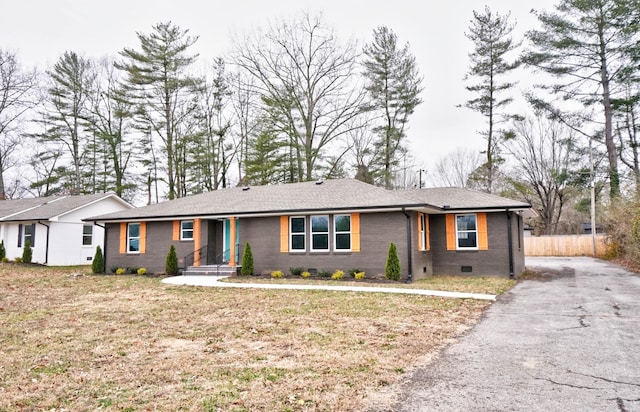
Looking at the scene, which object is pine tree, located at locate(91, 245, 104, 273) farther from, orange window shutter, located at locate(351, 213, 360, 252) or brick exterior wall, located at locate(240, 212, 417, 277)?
orange window shutter, located at locate(351, 213, 360, 252)

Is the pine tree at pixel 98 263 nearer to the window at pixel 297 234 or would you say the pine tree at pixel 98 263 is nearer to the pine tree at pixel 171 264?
the pine tree at pixel 171 264

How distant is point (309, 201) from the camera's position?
1706 centimetres

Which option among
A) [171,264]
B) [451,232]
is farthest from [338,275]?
[171,264]

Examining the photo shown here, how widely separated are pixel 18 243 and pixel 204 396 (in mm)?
26853

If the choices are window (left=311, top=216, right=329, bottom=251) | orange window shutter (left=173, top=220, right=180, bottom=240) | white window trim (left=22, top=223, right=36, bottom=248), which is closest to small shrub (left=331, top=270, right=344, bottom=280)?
window (left=311, top=216, right=329, bottom=251)

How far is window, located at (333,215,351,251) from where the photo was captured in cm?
1590

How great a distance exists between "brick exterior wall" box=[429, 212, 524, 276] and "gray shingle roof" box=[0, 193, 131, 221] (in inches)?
772

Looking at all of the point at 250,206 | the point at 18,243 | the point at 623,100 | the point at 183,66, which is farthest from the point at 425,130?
the point at 18,243

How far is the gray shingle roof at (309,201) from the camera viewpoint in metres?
15.8

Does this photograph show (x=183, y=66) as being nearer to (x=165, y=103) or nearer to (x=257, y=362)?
(x=165, y=103)

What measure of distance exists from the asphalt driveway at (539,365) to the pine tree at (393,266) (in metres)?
5.11

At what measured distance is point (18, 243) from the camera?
2555 cm

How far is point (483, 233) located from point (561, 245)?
58.6 feet

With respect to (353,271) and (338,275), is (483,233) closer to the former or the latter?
(353,271)
